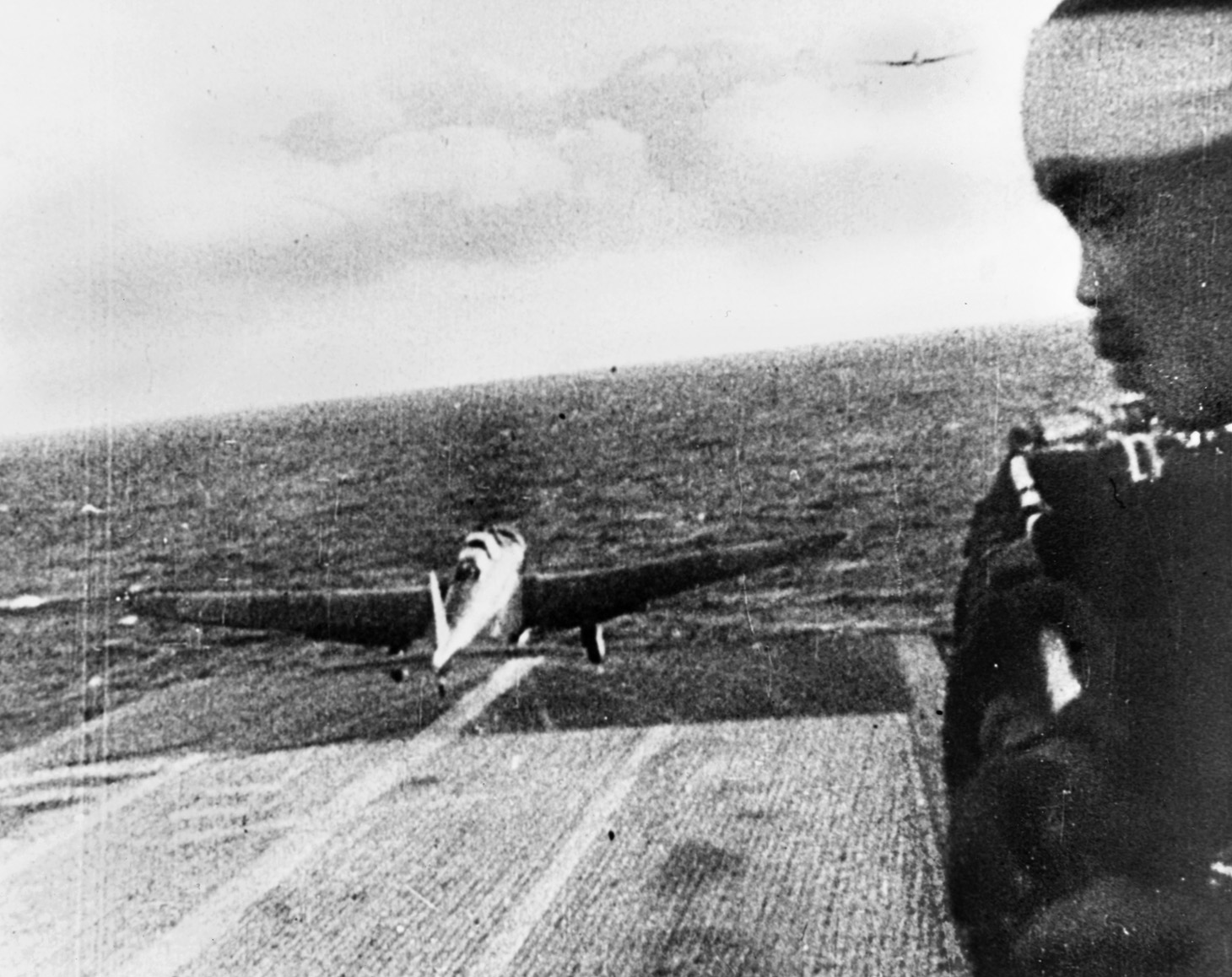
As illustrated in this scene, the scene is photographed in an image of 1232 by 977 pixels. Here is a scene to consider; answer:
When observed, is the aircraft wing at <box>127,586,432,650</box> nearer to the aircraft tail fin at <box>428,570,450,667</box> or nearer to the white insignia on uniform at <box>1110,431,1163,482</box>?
the aircraft tail fin at <box>428,570,450,667</box>

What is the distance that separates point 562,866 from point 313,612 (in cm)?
76

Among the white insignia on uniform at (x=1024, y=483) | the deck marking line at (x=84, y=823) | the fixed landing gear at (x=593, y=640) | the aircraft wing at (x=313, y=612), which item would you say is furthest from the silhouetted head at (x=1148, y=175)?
the deck marking line at (x=84, y=823)

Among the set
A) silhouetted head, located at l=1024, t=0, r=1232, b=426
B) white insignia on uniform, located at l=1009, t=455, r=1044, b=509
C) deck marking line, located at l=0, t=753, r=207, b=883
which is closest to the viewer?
silhouetted head, located at l=1024, t=0, r=1232, b=426

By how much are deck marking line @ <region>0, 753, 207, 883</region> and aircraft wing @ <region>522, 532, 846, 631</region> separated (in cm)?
86

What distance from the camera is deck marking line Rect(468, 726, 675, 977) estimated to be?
1.65 m

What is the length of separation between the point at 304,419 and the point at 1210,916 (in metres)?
1.96

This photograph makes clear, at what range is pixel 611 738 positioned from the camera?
6.14ft

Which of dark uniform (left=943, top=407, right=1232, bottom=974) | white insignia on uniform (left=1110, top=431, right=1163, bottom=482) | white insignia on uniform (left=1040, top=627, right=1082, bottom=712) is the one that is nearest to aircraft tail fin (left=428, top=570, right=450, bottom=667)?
dark uniform (left=943, top=407, right=1232, bottom=974)

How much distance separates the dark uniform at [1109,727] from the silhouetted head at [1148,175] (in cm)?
14

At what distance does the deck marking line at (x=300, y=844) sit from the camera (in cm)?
168

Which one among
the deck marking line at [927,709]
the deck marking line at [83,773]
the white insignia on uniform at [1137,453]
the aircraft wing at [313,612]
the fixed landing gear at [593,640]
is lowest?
the deck marking line at [83,773]

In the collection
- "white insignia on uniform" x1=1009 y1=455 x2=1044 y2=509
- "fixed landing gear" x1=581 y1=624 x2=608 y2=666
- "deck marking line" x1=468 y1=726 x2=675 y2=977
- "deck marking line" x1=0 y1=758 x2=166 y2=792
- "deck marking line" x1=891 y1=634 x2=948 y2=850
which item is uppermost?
"white insignia on uniform" x1=1009 y1=455 x2=1044 y2=509

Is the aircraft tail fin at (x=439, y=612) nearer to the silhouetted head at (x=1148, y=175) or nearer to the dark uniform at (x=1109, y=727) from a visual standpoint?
the dark uniform at (x=1109, y=727)

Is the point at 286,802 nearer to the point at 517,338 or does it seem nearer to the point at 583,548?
the point at 583,548
